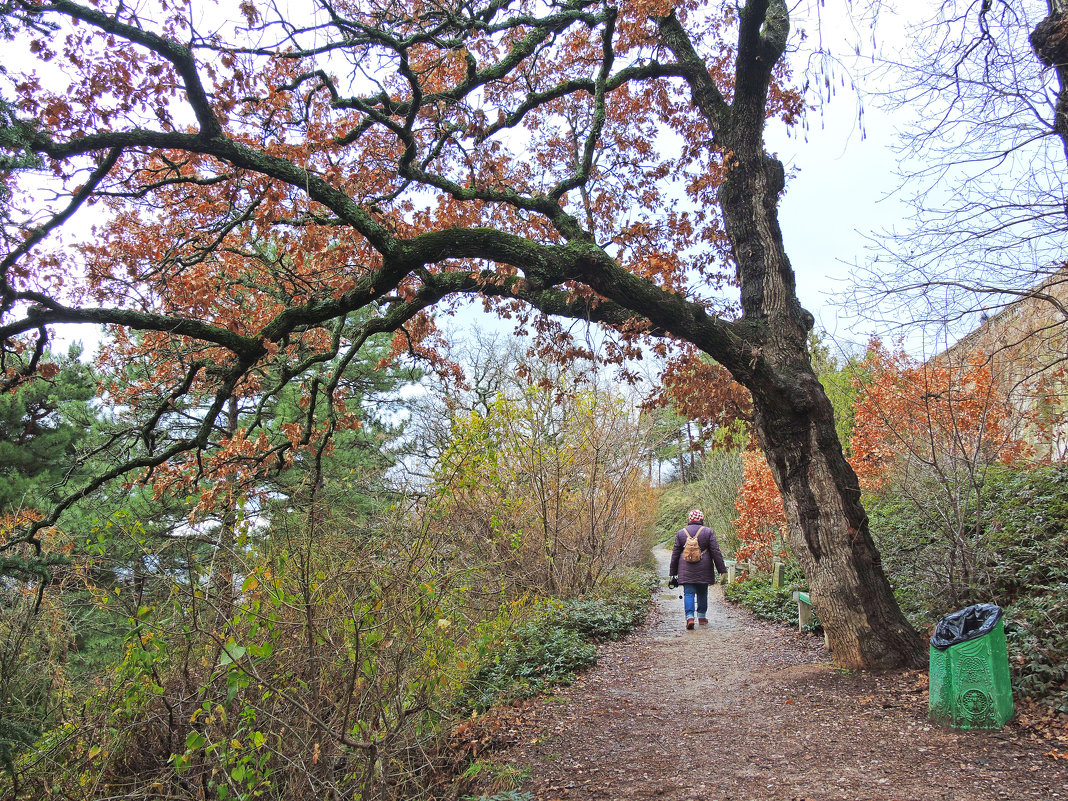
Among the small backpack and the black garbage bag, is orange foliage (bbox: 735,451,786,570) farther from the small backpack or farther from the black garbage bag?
the black garbage bag

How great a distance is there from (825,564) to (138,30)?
7.02 metres

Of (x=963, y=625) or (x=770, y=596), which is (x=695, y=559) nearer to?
(x=770, y=596)

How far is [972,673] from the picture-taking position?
4172 millimetres

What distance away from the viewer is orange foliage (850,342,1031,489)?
264 inches

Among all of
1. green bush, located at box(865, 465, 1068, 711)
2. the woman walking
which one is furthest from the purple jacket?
green bush, located at box(865, 465, 1068, 711)

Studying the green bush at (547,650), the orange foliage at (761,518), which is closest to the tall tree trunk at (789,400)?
the green bush at (547,650)

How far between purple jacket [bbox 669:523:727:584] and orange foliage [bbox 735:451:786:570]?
11.1ft

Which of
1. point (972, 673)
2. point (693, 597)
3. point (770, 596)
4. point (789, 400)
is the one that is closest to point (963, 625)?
point (972, 673)

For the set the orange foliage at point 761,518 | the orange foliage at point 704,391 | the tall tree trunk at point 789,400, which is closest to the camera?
the tall tree trunk at point 789,400

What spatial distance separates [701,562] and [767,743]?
4820 mm

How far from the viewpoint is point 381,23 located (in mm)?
6152

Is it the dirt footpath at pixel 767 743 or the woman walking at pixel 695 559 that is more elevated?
the woman walking at pixel 695 559

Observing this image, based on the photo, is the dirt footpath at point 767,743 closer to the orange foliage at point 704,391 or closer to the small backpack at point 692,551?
the small backpack at point 692,551

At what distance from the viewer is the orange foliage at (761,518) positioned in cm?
→ 1239
